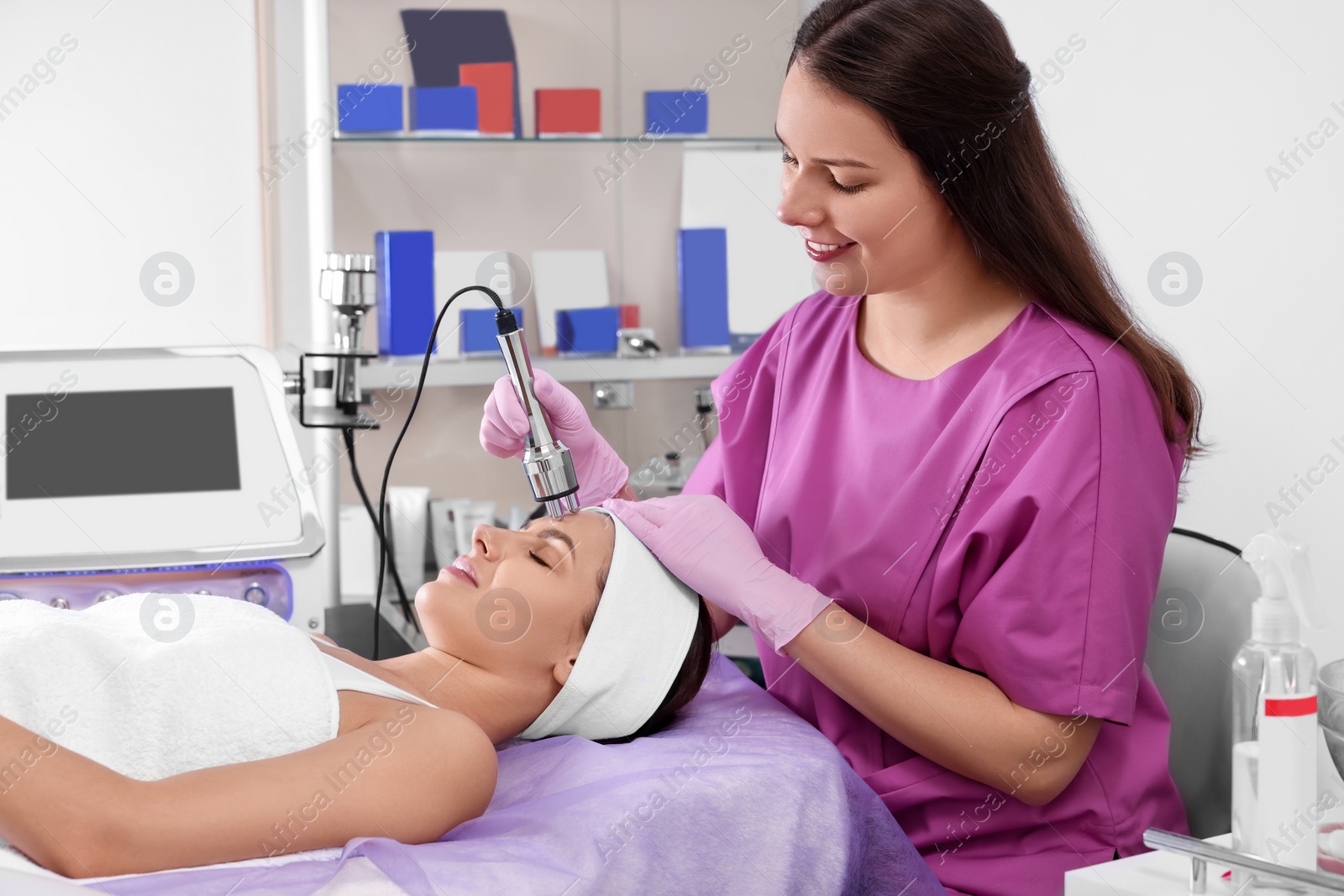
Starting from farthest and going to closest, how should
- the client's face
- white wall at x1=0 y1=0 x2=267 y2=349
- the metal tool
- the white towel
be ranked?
white wall at x1=0 y1=0 x2=267 y2=349, the client's face, the white towel, the metal tool

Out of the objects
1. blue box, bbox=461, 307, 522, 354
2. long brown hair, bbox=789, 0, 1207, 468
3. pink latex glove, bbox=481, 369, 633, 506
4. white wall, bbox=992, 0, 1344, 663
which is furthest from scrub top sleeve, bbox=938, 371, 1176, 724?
blue box, bbox=461, 307, 522, 354

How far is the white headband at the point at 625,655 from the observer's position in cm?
120

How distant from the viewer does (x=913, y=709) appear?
1.08m

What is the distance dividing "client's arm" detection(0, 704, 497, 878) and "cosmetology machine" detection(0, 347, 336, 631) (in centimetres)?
53

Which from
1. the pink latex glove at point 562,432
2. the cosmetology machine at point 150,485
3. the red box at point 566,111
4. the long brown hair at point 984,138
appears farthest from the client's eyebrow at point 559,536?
the red box at point 566,111

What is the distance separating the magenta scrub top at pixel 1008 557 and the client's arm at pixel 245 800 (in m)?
0.48

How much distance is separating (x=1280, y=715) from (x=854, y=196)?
25.1 inches

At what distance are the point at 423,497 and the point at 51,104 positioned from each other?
1.08 m

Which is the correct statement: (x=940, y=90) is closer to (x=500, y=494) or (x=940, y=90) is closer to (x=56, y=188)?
(x=500, y=494)

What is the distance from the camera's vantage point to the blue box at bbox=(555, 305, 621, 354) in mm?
2426

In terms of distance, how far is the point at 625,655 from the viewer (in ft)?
3.94

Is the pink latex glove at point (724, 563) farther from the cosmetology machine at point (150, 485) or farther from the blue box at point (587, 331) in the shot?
the blue box at point (587, 331)

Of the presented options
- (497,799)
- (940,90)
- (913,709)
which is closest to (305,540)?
(497,799)

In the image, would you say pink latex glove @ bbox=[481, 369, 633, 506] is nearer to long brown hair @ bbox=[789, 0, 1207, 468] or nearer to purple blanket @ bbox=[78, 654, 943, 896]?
purple blanket @ bbox=[78, 654, 943, 896]
